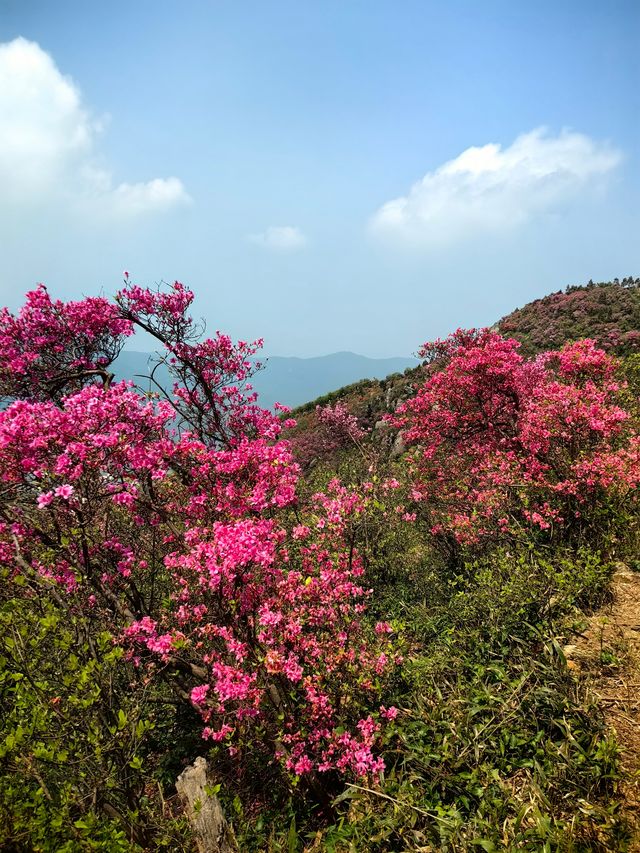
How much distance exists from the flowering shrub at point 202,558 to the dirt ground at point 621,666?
87.5 inches

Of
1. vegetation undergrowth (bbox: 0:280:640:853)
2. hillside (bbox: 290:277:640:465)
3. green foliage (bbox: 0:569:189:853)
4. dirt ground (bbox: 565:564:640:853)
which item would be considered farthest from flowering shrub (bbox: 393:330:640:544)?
hillside (bbox: 290:277:640:465)

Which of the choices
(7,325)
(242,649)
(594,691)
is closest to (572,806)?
(594,691)

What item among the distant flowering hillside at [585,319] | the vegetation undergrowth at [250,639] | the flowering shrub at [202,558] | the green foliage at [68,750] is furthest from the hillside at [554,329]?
the green foliage at [68,750]

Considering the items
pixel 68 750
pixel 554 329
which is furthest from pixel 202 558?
pixel 554 329

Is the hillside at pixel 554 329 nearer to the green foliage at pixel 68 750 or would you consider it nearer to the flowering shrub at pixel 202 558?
the flowering shrub at pixel 202 558

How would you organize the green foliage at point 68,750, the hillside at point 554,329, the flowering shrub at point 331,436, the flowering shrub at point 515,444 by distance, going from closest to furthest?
the green foliage at point 68,750 < the flowering shrub at point 515,444 < the flowering shrub at point 331,436 < the hillside at point 554,329

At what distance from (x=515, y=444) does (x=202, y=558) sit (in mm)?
8227

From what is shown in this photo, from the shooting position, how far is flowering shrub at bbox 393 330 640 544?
7723mm

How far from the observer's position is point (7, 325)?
286 inches

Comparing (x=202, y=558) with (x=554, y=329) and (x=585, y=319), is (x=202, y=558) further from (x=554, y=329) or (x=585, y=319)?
(x=585, y=319)

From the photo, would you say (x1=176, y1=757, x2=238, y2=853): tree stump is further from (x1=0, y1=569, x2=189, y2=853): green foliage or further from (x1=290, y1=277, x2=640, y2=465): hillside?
(x1=290, y1=277, x2=640, y2=465): hillside

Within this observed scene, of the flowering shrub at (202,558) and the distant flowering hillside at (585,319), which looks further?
the distant flowering hillside at (585,319)

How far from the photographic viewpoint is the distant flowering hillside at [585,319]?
1087 inches

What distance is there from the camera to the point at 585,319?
32.5m
